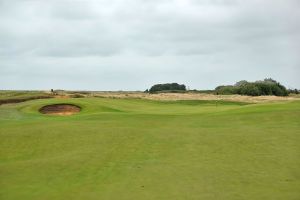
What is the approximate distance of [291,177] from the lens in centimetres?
1566

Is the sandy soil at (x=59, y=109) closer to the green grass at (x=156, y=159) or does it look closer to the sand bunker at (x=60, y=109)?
the sand bunker at (x=60, y=109)

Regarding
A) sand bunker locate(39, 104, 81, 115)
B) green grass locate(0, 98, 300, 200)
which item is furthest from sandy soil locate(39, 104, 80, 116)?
green grass locate(0, 98, 300, 200)

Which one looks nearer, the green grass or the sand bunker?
the green grass

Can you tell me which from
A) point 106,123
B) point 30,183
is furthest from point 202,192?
point 106,123

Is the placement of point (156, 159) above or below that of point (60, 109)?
below

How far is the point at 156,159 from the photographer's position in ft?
64.1

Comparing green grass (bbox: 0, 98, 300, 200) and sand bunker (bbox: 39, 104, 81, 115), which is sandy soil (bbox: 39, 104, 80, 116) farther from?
green grass (bbox: 0, 98, 300, 200)

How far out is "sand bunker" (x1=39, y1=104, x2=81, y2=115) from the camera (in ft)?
151

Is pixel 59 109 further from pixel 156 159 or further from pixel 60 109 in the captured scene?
pixel 156 159

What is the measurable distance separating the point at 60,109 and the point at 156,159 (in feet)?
94.9

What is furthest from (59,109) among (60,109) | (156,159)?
(156,159)

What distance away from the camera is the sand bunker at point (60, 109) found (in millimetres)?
46062

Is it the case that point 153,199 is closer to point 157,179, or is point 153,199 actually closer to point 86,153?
point 157,179

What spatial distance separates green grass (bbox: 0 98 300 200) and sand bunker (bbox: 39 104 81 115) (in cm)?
1563
